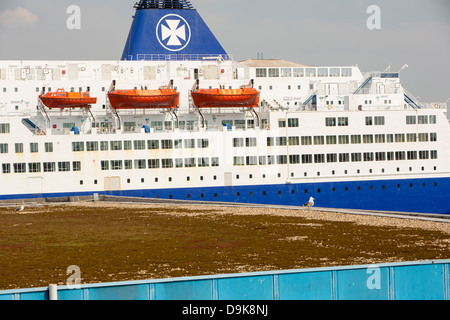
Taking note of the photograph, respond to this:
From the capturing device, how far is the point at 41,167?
55.3 meters

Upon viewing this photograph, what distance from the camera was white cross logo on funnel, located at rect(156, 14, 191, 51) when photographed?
209ft

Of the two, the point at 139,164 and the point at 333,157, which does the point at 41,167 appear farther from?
the point at 333,157

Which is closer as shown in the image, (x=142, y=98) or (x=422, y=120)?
(x=142, y=98)

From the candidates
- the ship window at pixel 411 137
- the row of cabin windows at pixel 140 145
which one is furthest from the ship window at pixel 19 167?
the ship window at pixel 411 137

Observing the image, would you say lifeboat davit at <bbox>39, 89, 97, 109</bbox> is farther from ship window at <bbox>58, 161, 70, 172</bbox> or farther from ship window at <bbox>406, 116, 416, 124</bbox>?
ship window at <bbox>406, 116, 416, 124</bbox>

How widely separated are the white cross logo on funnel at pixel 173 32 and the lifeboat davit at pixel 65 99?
1079 cm

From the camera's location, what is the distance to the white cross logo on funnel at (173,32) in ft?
209

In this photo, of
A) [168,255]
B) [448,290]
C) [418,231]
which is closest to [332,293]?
[448,290]

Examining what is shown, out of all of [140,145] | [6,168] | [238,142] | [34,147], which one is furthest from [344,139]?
[6,168]

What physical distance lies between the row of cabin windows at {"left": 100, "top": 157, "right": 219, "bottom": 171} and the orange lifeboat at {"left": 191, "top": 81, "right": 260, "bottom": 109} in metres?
5.16

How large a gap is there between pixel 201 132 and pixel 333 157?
1271 centimetres
